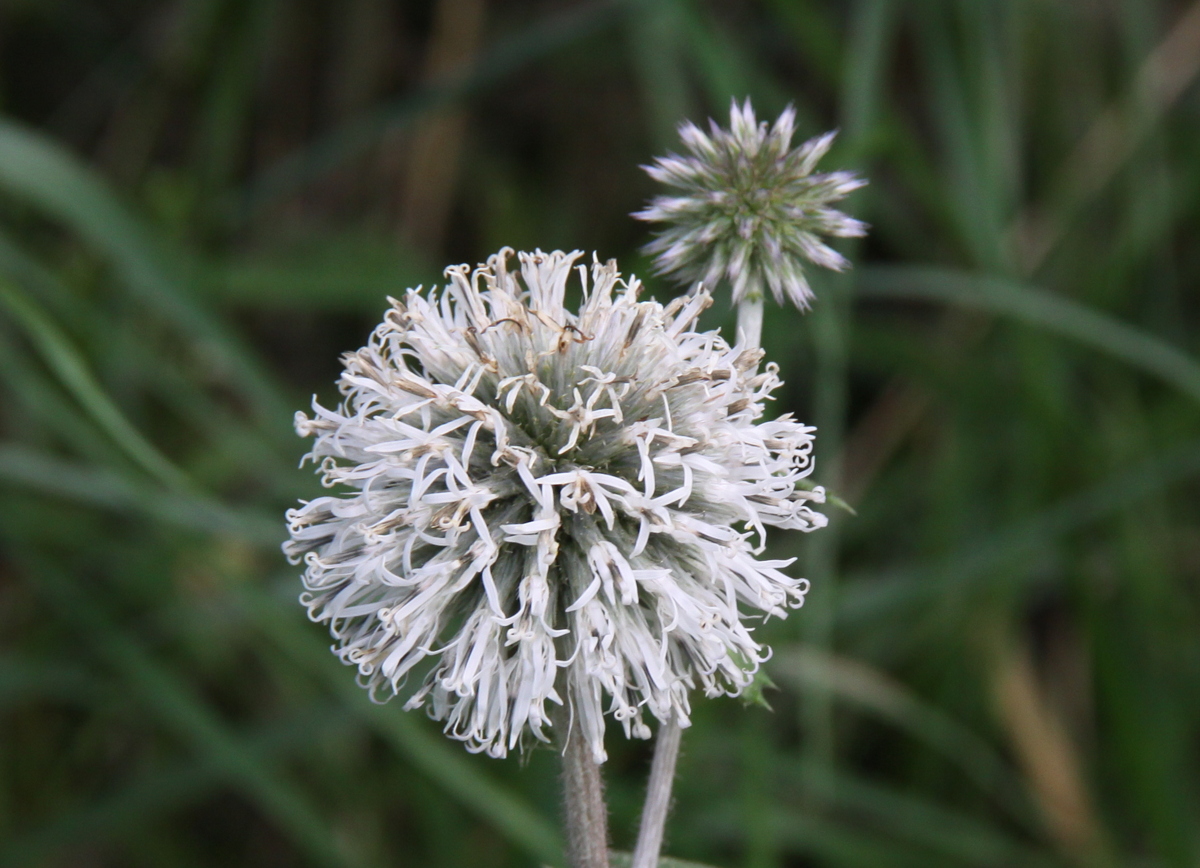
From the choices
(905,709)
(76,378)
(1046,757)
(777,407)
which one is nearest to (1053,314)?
(777,407)

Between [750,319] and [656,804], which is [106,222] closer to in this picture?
[750,319]

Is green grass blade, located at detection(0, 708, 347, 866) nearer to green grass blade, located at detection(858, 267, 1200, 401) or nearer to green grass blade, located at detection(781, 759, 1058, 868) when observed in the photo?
green grass blade, located at detection(781, 759, 1058, 868)

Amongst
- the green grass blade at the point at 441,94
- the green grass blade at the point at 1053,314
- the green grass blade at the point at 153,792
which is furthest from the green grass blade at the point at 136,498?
the green grass blade at the point at 1053,314

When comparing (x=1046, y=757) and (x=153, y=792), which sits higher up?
(x=1046, y=757)

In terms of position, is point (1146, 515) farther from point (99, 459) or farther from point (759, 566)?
point (99, 459)

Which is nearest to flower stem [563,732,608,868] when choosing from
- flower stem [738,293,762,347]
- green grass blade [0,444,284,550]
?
flower stem [738,293,762,347]

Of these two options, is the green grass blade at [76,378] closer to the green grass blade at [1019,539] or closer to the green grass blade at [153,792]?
the green grass blade at [153,792]
